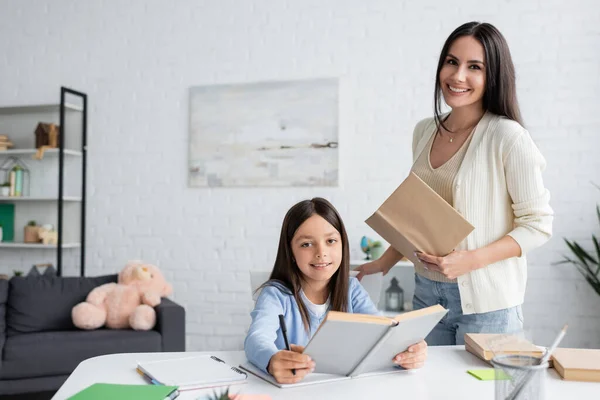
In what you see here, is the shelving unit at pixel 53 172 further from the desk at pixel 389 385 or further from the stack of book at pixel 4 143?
the desk at pixel 389 385

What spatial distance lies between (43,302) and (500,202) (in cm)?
259

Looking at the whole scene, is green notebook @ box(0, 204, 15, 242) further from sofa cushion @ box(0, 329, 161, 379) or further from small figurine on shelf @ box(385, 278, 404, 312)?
small figurine on shelf @ box(385, 278, 404, 312)

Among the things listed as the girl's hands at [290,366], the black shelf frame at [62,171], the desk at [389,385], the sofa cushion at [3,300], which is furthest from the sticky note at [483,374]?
the black shelf frame at [62,171]

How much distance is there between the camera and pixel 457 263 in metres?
1.51

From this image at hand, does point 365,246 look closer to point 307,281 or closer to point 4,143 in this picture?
point 307,281

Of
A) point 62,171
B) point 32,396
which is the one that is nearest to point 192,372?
point 32,396

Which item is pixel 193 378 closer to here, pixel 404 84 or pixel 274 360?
pixel 274 360

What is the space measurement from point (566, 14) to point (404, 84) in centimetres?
96

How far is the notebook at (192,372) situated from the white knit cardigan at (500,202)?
64 cm

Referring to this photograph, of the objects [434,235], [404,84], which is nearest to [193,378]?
[434,235]

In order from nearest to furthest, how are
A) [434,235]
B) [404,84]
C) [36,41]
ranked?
[434,235], [404,84], [36,41]

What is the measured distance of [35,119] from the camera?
437 cm

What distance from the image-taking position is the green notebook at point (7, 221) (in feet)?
14.3

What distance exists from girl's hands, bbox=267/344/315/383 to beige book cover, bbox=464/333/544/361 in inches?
14.2
